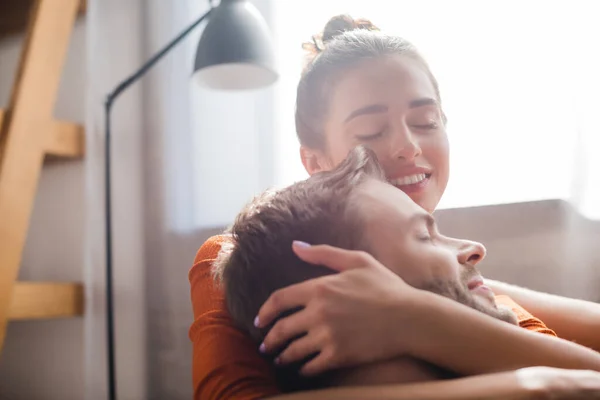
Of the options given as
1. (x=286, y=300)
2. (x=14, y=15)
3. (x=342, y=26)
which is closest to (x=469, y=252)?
(x=286, y=300)

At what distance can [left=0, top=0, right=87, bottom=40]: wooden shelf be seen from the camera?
113 cm

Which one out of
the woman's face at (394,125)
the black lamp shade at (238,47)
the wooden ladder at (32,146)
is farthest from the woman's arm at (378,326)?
the wooden ladder at (32,146)

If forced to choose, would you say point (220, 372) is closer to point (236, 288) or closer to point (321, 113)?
point (236, 288)

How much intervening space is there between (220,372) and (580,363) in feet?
0.87

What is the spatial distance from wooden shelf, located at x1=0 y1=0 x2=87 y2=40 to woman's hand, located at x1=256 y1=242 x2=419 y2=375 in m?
0.96

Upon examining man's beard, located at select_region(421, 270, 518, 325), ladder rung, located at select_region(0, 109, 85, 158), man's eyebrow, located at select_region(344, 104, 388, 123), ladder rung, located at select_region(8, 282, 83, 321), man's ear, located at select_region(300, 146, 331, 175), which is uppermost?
ladder rung, located at select_region(0, 109, 85, 158)

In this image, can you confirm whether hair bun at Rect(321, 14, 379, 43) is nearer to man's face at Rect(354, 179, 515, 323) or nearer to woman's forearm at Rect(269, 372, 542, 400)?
man's face at Rect(354, 179, 515, 323)

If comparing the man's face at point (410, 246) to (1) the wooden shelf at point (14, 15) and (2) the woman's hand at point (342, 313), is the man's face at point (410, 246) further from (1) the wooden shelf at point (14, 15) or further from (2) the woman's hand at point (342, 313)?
(1) the wooden shelf at point (14, 15)

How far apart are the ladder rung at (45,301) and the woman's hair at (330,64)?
693 mm

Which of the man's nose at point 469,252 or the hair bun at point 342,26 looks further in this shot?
the hair bun at point 342,26

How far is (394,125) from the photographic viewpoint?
0.46 metres

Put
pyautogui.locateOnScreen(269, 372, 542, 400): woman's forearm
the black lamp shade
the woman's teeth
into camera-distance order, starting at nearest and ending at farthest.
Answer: pyautogui.locateOnScreen(269, 372, 542, 400): woman's forearm → the woman's teeth → the black lamp shade

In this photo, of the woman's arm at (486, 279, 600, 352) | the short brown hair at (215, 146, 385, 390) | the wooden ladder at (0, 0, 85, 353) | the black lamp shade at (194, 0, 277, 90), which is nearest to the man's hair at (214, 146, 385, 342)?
the short brown hair at (215, 146, 385, 390)

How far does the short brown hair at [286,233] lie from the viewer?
39cm
